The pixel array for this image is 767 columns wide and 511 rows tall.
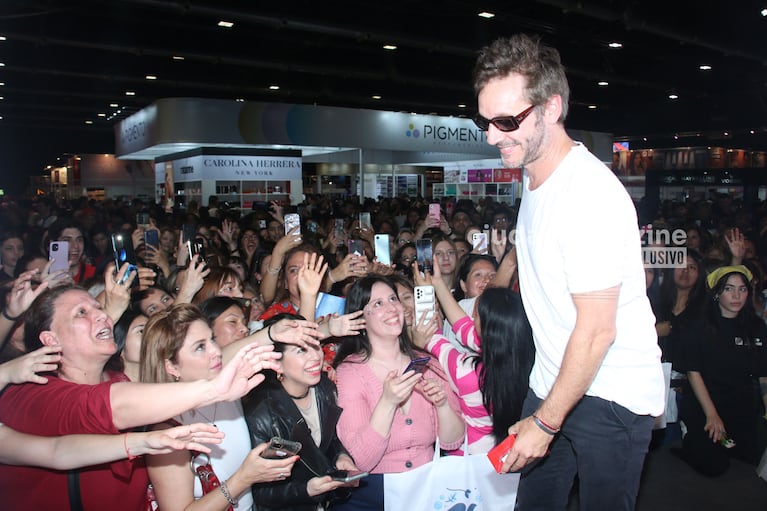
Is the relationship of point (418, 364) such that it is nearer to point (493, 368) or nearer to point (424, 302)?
point (493, 368)

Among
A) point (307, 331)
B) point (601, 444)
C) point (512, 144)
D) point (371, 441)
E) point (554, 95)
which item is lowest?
point (371, 441)

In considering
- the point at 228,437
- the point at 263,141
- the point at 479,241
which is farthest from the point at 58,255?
the point at 263,141

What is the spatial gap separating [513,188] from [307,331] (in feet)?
42.7

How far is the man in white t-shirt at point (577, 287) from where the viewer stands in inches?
63.4

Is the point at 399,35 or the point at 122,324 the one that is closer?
the point at 122,324

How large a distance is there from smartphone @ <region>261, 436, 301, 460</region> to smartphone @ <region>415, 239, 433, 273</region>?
2123 millimetres

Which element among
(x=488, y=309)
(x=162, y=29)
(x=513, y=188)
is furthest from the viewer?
(x=513, y=188)

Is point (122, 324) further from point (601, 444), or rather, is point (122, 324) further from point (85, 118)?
point (85, 118)

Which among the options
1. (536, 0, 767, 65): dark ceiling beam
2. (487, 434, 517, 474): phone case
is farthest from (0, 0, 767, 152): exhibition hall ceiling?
(487, 434, 517, 474): phone case

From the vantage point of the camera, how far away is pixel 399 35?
9.24 meters

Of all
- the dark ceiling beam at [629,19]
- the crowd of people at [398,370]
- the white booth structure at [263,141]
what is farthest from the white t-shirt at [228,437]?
the white booth structure at [263,141]

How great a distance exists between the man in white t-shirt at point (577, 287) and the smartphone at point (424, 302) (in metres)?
1.31

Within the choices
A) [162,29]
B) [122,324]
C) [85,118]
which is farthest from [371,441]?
[85,118]

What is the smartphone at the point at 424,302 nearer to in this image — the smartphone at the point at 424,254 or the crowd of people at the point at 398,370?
the crowd of people at the point at 398,370
